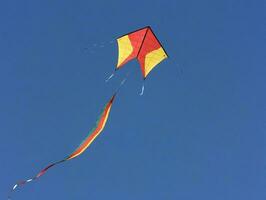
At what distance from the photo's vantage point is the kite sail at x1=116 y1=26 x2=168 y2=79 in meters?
11.1

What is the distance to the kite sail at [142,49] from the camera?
438 inches

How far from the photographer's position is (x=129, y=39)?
37.5ft

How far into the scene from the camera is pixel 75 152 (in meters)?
9.02

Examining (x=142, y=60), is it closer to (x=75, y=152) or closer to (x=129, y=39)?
(x=129, y=39)

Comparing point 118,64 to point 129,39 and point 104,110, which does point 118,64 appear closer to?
point 129,39

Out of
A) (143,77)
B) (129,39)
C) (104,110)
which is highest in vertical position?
(129,39)

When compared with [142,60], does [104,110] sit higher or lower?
lower

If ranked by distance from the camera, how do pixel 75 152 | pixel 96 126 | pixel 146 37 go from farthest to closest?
pixel 146 37 → pixel 96 126 → pixel 75 152

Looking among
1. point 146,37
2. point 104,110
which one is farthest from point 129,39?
point 104,110

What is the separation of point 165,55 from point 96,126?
9.40ft

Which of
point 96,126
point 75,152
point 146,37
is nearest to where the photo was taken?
point 75,152

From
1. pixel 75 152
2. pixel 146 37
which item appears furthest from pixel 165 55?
pixel 75 152

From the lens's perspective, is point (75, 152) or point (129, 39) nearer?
point (75, 152)

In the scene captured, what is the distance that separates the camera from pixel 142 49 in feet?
38.3
